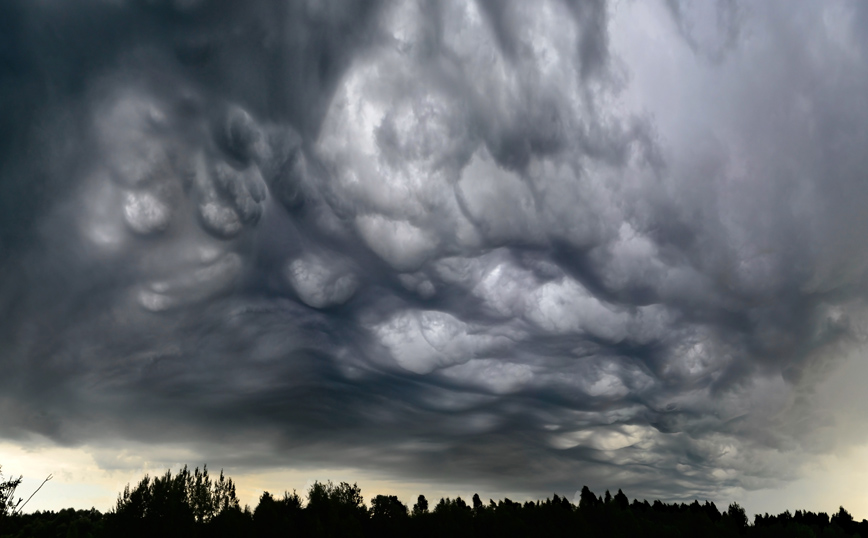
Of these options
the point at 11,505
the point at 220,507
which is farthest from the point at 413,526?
the point at 11,505

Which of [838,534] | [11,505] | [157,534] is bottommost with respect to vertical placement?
[838,534]

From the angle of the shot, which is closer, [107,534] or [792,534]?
[107,534]

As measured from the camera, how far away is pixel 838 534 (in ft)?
620

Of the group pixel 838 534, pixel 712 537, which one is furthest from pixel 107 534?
pixel 838 534

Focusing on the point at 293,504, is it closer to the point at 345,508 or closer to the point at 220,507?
the point at 345,508

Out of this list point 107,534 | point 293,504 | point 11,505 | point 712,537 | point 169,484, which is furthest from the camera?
point 293,504

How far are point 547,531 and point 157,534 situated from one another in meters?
110

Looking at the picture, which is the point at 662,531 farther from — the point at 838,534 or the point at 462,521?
the point at 838,534

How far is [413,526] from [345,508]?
946 inches

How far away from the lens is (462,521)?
160375mm

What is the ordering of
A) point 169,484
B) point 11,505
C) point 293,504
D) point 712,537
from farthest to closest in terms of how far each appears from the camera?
point 293,504
point 712,537
point 169,484
point 11,505

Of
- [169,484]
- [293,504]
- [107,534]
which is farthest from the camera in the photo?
[293,504]

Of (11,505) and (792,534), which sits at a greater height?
(11,505)

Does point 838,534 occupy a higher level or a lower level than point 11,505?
lower
